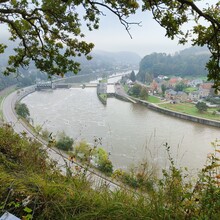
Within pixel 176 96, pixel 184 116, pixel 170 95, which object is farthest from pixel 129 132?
pixel 170 95

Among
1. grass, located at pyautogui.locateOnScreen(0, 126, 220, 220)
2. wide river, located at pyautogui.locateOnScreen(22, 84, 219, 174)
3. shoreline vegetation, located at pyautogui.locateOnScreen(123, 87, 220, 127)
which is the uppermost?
grass, located at pyautogui.locateOnScreen(0, 126, 220, 220)

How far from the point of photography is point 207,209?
1032mm

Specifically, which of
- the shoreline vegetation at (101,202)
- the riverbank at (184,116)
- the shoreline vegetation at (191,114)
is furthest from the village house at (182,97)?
the shoreline vegetation at (101,202)

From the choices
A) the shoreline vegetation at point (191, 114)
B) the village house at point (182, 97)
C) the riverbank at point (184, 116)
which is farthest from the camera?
the village house at point (182, 97)

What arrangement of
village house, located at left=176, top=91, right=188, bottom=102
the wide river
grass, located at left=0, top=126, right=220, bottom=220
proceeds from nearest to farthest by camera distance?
1. grass, located at left=0, top=126, right=220, bottom=220
2. the wide river
3. village house, located at left=176, top=91, right=188, bottom=102

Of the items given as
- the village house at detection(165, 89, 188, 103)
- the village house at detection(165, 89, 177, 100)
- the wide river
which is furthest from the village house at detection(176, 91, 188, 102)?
the wide river

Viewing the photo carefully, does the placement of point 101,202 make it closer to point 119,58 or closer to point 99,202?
point 99,202

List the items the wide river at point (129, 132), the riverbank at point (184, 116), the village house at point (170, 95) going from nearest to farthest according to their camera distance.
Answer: the wide river at point (129, 132)
the riverbank at point (184, 116)
the village house at point (170, 95)

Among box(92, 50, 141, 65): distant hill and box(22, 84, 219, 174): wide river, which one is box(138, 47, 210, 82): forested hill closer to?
box(22, 84, 219, 174): wide river

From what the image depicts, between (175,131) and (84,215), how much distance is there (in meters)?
13.3

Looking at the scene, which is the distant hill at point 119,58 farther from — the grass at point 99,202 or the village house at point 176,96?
the grass at point 99,202

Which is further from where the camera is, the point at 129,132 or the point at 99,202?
the point at 129,132

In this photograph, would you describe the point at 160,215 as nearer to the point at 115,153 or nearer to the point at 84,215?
the point at 84,215

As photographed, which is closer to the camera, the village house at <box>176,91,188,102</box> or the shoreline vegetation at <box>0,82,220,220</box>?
the shoreline vegetation at <box>0,82,220,220</box>
